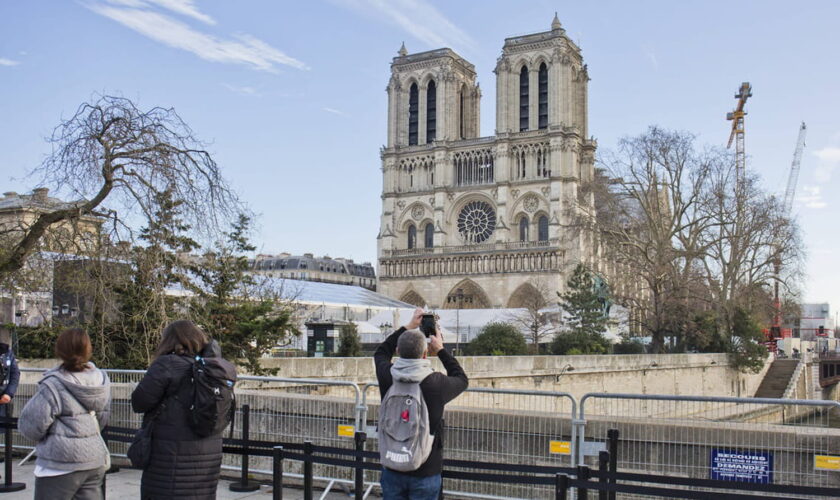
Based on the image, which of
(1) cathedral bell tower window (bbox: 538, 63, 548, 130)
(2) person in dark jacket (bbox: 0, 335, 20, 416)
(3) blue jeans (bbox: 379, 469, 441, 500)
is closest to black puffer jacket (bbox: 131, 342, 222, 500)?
(3) blue jeans (bbox: 379, 469, 441, 500)

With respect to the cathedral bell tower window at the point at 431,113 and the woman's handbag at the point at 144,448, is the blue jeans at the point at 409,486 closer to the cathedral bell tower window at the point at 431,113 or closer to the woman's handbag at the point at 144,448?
the woman's handbag at the point at 144,448

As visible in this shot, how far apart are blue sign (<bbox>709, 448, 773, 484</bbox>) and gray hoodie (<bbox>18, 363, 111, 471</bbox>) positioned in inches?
179

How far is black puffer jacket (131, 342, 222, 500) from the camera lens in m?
4.78

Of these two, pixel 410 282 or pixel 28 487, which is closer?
pixel 28 487

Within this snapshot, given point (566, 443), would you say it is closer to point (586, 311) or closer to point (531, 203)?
point (586, 311)

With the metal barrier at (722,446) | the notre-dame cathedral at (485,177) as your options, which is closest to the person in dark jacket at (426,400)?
the metal barrier at (722,446)

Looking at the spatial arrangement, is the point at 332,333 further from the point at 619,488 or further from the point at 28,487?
the point at 619,488

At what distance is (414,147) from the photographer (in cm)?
7362

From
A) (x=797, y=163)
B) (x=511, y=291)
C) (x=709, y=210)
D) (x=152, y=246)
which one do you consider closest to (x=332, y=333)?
(x=152, y=246)

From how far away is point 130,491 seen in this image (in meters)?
8.05

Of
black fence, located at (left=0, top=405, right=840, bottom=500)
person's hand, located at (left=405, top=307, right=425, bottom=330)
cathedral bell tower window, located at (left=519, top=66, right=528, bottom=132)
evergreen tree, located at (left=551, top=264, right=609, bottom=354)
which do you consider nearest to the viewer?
person's hand, located at (left=405, top=307, right=425, bottom=330)

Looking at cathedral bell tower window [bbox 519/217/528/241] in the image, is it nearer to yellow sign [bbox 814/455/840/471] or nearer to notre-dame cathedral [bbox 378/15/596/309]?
notre-dame cathedral [bbox 378/15/596/309]

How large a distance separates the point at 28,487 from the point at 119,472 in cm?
99

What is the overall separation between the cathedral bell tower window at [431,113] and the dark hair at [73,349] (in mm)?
69192
